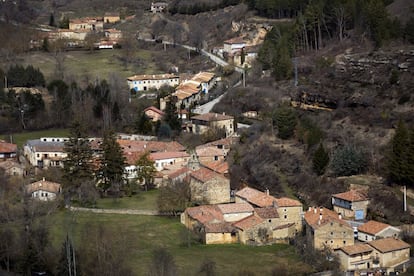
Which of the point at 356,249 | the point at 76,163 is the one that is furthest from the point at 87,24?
the point at 356,249

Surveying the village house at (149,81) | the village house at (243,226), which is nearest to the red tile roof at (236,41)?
the village house at (149,81)

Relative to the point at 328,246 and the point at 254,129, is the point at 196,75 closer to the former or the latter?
the point at 254,129

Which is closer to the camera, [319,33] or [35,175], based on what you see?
[35,175]

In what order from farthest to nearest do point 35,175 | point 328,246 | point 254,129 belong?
1. point 254,129
2. point 35,175
3. point 328,246

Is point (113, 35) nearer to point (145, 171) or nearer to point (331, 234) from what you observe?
point (145, 171)

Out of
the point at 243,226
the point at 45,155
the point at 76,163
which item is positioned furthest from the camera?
the point at 45,155

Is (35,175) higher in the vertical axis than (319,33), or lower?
lower

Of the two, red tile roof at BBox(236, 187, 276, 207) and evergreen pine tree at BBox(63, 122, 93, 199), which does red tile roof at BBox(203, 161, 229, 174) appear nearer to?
red tile roof at BBox(236, 187, 276, 207)

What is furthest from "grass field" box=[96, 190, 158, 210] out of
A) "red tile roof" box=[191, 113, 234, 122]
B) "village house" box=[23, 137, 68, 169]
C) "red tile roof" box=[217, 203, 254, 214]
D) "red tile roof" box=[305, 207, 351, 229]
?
"red tile roof" box=[191, 113, 234, 122]

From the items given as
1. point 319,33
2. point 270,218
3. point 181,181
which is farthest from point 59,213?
point 319,33
